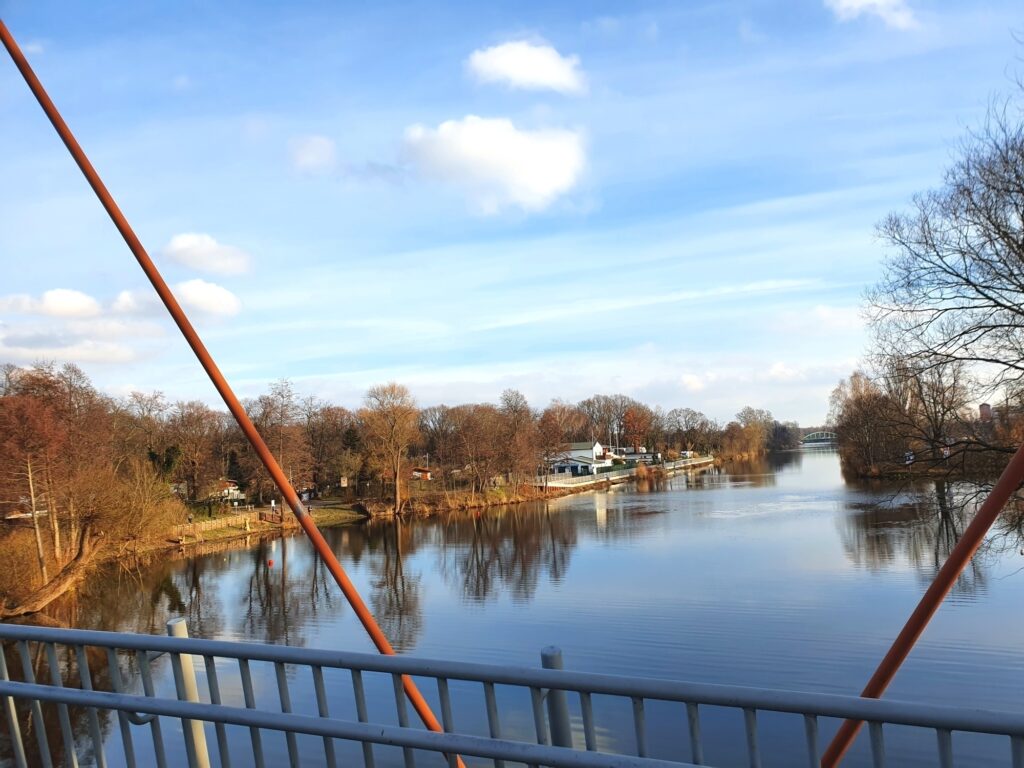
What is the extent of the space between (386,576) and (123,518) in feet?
28.0

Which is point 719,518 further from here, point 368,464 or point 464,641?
point 368,464

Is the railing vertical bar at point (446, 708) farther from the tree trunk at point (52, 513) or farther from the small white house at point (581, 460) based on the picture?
the small white house at point (581, 460)

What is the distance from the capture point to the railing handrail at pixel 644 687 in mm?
1566

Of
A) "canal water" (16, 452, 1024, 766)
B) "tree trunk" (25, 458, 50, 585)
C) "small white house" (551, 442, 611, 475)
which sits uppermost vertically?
"tree trunk" (25, 458, 50, 585)

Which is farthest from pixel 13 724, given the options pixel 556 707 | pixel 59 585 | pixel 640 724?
pixel 59 585

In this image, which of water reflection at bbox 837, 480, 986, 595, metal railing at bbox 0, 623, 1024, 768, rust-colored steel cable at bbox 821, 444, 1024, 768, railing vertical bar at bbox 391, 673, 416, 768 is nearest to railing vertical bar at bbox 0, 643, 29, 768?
metal railing at bbox 0, 623, 1024, 768

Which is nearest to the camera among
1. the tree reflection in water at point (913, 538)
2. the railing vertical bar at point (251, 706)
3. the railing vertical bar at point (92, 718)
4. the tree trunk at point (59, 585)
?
the railing vertical bar at point (251, 706)

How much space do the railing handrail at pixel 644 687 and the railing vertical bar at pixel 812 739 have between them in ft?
0.25

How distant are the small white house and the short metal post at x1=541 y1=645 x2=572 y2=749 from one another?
Answer: 69732 mm

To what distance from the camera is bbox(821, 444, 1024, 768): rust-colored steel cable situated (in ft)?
7.18

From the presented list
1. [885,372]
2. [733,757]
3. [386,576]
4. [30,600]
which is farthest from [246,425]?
[386,576]

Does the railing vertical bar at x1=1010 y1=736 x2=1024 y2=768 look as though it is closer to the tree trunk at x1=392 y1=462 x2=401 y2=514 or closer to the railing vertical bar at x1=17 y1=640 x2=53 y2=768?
the railing vertical bar at x1=17 y1=640 x2=53 y2=768

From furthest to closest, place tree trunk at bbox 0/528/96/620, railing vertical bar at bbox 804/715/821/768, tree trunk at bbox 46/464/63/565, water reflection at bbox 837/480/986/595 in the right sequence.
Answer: tree trunk at bbox 46/464/63/565
water reflection at bbox 837/480/986/595
tree trunk at bbox 0/528/96/620
railing vertical bar at bbox 804/715/821/768

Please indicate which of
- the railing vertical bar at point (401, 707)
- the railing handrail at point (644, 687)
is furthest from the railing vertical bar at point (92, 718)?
the railing vertical bar at point (401, 707)
